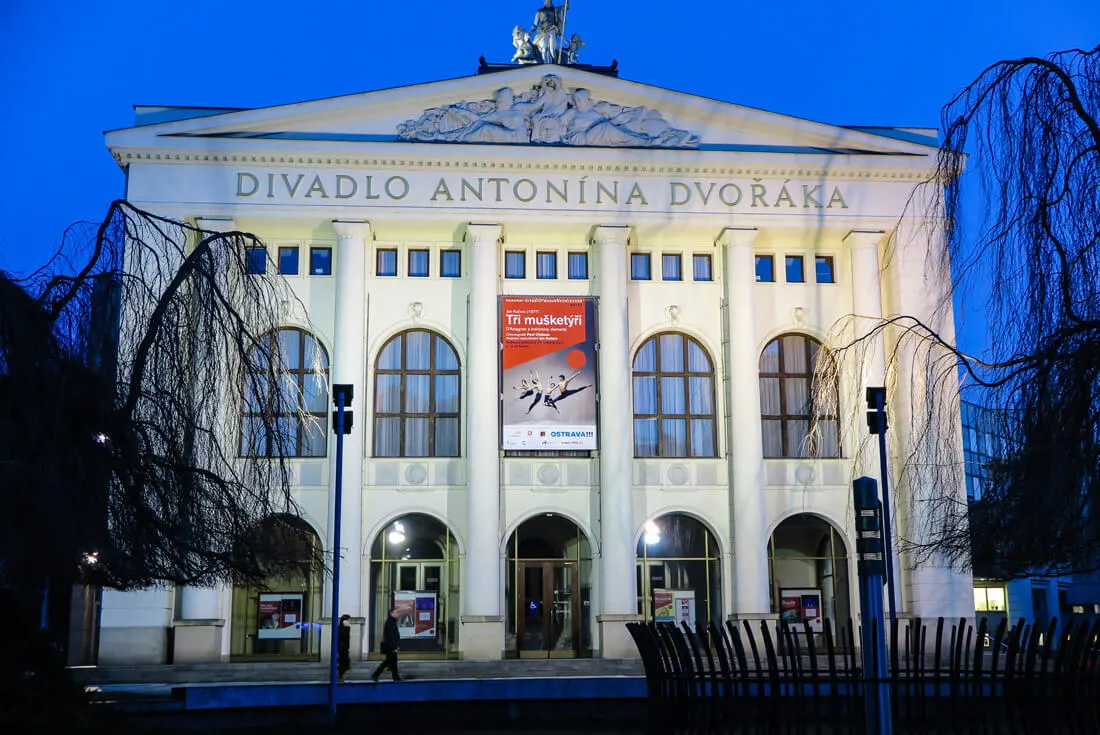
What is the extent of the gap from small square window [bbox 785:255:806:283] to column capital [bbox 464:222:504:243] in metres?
9.42

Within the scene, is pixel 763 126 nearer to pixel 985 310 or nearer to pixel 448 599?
pixel 448 599

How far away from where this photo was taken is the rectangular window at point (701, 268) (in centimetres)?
Answer: 3969

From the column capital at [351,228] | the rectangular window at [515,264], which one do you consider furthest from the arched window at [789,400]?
the column capital at [351,228]

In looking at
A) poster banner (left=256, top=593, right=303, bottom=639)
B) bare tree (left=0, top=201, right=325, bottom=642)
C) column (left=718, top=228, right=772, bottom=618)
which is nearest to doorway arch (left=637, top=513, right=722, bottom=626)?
column (left=718, top=228, right=772, bottom=618)

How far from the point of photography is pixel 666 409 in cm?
3862

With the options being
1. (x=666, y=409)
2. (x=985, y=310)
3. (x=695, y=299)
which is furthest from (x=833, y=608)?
(x=985, y=310)

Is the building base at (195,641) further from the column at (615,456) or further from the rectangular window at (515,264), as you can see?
the rectangular window at (515,264)

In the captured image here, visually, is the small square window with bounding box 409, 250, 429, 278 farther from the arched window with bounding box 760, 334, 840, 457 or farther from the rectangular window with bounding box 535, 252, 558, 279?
the arched window with bounding box 760, 334, 840, 457

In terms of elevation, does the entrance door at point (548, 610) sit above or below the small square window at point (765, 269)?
below

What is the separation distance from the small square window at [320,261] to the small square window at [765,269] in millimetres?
13435

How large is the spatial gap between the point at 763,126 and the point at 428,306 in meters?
11.9

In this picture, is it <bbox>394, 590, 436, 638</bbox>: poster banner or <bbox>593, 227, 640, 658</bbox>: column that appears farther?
<bbox>394, 590, 436, 638</bbox>: poster banner

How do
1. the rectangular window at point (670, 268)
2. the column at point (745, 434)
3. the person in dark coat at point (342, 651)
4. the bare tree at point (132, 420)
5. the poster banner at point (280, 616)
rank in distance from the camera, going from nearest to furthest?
the bare tree at point (132, 420) → the person in dark coat at point (342, 651) → the poster banner at point (280, 616) → the column at point (745, 434) → the rectangular window at point (670, 268)

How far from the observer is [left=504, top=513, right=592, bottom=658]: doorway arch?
37250 millimetres
